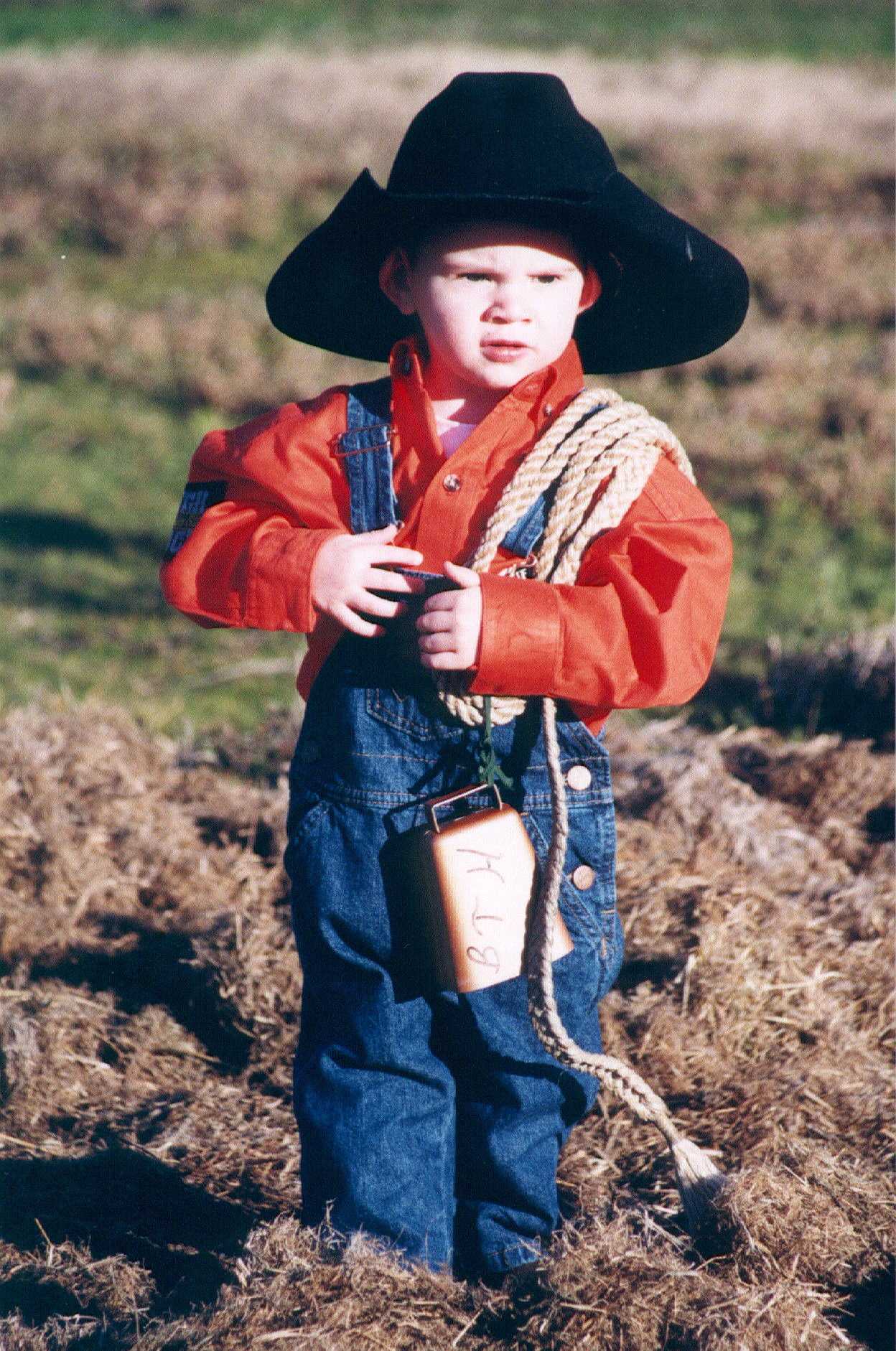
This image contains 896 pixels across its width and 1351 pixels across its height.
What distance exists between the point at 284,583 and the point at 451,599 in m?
0.31

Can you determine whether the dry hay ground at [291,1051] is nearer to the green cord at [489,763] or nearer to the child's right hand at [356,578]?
the green cord at [489,763]

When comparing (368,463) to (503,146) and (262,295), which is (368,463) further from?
(262,295)

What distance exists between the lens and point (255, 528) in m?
2.62

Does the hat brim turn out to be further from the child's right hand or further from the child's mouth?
the child's right hand

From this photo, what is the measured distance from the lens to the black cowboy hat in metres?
2.42

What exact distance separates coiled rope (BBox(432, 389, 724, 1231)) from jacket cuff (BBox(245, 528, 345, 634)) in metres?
0.26

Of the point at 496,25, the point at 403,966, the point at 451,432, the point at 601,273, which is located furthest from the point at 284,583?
the point at 496,25

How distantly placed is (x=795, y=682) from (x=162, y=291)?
7.14 meters

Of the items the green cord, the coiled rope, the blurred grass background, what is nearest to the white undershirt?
the coiled rope

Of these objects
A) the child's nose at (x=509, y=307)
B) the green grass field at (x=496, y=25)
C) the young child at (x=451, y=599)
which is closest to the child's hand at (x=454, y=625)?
the young child at (x=451, y=599)

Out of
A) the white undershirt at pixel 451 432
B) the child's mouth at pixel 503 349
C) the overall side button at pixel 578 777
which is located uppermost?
the child's mouth at pixel 503 349

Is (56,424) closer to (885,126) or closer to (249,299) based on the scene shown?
(249,299)

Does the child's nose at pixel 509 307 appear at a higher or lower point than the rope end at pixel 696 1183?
higher

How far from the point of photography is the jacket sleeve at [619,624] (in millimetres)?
2316
